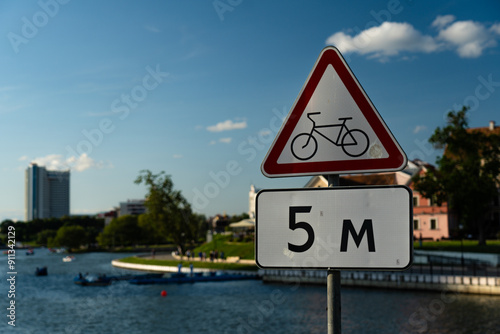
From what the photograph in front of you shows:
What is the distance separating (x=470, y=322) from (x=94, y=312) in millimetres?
27629

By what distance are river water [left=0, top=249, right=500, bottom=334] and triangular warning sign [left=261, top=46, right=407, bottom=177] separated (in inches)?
1186

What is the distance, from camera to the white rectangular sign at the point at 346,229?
7.88 feet

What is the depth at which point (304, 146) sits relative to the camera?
261 centimetres

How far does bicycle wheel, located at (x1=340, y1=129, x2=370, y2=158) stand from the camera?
2521 mm

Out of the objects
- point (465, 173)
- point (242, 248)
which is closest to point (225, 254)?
point (242, 248)

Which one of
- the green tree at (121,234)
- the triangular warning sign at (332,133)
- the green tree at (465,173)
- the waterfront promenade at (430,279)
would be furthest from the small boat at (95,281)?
the green tree at (121,234)

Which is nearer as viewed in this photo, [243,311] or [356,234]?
[356,234]

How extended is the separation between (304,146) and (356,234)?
0.50 metres

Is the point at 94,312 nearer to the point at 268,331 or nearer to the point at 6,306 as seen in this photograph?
the point at 6,306

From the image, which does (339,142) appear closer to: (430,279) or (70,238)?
(430,279)

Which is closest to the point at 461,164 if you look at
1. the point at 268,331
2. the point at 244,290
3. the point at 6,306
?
the point at 244,290

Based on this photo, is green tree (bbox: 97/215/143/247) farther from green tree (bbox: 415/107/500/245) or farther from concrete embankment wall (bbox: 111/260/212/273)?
green tree (bbox: 415/107/500/245)

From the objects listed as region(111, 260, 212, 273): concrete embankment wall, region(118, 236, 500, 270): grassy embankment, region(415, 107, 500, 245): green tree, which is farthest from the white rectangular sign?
region(111, 260, 212, 273): concrete embankment wall

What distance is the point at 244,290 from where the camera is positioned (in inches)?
1976
